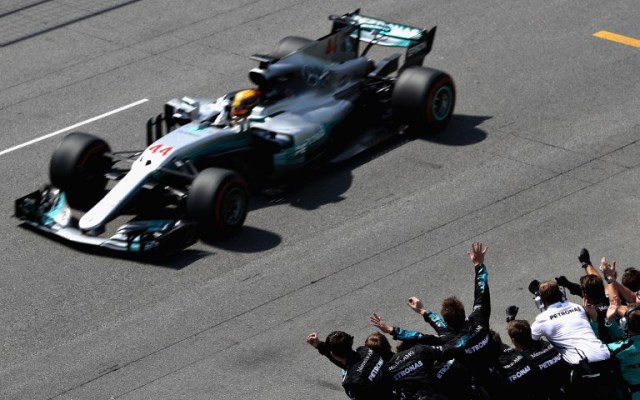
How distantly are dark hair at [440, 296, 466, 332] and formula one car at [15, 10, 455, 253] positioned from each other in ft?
→ 14.0

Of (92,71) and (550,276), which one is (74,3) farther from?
(550,276)

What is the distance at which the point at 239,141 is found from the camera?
1405 centimetres

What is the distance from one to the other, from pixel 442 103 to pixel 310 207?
8.13 ft

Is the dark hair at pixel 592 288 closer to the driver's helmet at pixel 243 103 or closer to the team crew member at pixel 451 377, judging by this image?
the team crew member at pixel 451 377

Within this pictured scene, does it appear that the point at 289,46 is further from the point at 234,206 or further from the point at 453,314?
the point at 453,314

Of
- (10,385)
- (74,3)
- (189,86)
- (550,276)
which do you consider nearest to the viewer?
(10,385)

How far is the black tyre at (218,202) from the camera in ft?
42.2

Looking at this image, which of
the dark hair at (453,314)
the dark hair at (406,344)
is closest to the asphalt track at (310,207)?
the dark hair at (406,344)

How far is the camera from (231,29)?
19.1 meters

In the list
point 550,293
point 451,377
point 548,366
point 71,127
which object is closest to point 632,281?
point 550,293

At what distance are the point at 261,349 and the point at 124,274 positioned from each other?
206 cm

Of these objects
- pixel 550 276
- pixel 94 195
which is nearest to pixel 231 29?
pixel 94 195

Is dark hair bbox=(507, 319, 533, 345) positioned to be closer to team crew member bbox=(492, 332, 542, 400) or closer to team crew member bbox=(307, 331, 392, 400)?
team crew member bbox=(492, 332, 542, 400)

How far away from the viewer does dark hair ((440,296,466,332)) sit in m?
9.12
